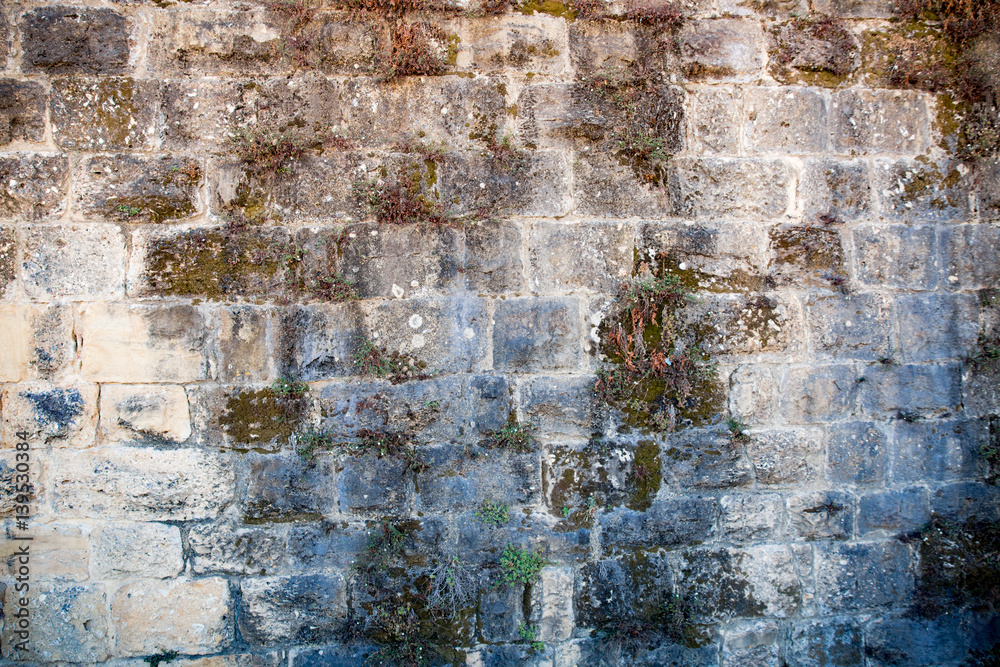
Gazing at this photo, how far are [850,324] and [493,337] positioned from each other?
6.52ft

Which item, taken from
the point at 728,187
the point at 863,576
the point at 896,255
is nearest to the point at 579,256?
the point at 728,187

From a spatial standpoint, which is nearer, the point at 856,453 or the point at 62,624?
the point at 62,624

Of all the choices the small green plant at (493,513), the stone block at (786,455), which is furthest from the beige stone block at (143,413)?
the stone block at (786,455)

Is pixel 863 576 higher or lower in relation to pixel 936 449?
lower

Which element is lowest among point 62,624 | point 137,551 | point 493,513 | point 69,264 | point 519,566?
point 62,624

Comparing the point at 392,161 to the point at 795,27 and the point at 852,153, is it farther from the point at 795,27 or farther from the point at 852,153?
the point at 852,153

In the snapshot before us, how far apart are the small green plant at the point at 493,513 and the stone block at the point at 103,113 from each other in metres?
2.50

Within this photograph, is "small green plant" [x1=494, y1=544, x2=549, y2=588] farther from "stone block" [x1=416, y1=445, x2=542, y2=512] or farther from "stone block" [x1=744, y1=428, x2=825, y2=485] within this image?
"stone block" [x1=744, y1=428, x2=825, y2=485]

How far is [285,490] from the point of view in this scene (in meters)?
2.76

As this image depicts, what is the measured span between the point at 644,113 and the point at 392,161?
1367 millimetres

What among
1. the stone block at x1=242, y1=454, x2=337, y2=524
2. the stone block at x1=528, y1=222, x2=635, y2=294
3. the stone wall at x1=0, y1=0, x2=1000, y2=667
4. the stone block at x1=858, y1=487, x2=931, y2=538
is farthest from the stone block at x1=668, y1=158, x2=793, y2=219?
the stone block at x1=242, y1=454, x2=337, y2=524

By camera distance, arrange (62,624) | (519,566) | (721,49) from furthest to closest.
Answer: (721,49), (519,566), (62,624)

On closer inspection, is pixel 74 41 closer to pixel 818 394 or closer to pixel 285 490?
pixel 285 490

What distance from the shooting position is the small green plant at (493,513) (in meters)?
2.80
